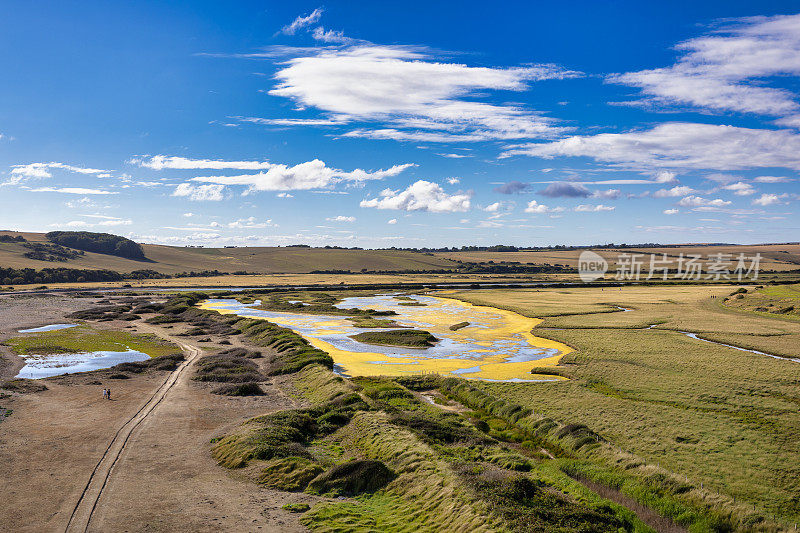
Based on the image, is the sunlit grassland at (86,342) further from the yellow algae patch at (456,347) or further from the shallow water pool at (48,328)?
the yellow algae patch at (456,347)

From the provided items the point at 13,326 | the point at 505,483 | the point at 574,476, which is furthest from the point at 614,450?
the point at 13,326

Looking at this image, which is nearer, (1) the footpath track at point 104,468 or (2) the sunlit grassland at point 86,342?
(1) the footpath track at point 104,468

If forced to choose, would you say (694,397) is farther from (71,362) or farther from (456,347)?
(71,362)

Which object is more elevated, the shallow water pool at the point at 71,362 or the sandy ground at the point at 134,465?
the sandy ground at the point at 134,465

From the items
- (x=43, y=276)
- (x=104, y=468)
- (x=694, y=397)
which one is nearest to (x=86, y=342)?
(x=104, y=468)

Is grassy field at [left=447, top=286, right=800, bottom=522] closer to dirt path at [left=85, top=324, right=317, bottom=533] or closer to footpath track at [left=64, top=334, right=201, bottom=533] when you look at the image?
dirt path at [left=85, top=324, right=317, bottom=533]

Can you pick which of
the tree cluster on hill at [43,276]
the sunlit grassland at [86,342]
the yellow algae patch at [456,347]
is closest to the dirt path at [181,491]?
the yellow algae patch at [456,347]

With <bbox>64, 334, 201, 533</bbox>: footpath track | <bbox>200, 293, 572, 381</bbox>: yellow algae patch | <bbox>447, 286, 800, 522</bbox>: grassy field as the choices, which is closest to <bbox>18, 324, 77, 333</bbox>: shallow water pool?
<bbox>200, 293, 572, 381</bbox>: yellow algae patch

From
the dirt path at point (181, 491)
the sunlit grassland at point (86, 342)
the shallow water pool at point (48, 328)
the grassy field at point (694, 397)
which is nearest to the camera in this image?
the dirt path at point (181, 491)
